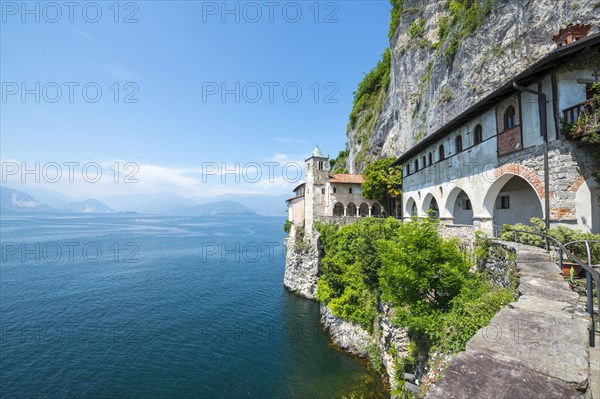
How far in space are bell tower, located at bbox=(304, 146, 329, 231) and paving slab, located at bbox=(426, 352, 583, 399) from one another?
122 feet

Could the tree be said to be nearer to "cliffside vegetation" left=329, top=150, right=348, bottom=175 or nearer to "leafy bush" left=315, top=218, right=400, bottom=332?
"leafy bush" left=315, top=218, right=400, bottom=332

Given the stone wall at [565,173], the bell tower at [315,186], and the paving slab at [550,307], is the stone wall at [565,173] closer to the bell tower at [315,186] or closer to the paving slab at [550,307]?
the paving slab at [550,307]

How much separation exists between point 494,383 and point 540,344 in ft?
4.80

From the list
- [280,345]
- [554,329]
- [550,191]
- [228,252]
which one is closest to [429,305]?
[550,191]

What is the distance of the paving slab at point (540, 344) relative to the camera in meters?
3.16

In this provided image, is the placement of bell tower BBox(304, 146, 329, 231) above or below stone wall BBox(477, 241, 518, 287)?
above

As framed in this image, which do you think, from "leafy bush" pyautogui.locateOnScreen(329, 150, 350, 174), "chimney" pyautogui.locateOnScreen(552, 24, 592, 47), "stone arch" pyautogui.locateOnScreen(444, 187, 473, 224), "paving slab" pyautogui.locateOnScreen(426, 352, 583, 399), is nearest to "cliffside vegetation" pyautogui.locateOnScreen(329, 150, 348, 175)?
"leafy bush" pyautogui.locateOnScreen(329, 150, 350, 174)

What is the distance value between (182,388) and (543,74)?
28042 millimetres

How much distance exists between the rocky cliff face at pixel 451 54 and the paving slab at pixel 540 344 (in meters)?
22.7

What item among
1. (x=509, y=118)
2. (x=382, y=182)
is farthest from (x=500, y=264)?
(x=382, y=182)

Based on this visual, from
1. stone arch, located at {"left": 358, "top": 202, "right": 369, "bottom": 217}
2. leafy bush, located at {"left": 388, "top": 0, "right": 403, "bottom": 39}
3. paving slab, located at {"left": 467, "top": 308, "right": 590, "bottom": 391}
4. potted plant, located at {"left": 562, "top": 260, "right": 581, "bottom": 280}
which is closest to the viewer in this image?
paving slab, located at {"left": 467, "top": 308, "right": 590, "bottom": 391}

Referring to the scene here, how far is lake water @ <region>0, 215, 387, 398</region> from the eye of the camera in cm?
1934

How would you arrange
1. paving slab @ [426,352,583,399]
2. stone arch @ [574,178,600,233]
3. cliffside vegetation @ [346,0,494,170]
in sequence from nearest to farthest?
paving slab @ [426,352,583,399] < stone arch @ [574,178,600,233] < cliffside vegetation @ [346,0,494,170]

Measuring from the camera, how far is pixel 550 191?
12328 mm
